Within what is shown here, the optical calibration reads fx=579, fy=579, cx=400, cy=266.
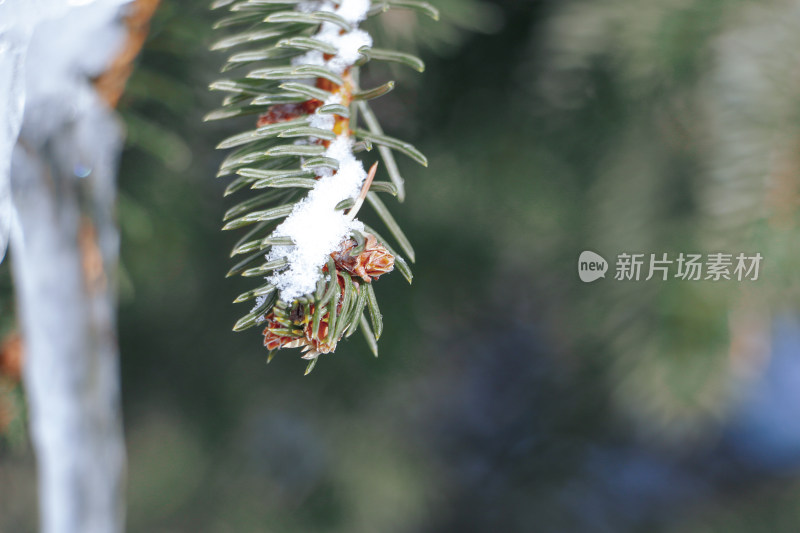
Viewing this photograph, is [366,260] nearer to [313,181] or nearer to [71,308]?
[313,181]

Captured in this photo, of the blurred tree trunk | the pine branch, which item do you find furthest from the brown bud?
the blurred tree trunk

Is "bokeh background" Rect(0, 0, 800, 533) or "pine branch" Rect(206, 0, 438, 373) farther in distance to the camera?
"bokeh background" Rect(0, 0, 800, 533)

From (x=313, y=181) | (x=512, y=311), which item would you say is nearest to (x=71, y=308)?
(x=313, y=181)

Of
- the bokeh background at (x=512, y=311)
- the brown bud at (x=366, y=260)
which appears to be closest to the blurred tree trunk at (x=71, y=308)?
the bokeh background at (x=512, y=311)

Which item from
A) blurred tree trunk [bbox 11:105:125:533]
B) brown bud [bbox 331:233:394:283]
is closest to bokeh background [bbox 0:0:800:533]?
blurred tree trunk [bbox 11:105:125:533]

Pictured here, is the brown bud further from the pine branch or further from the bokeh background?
the bokeh background

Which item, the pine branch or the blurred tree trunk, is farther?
the blurred tree trunk
